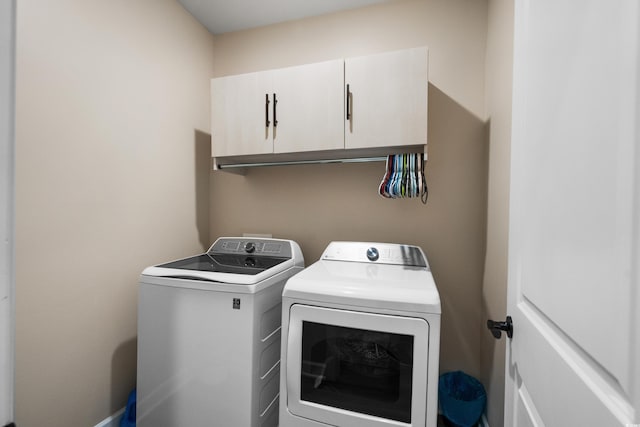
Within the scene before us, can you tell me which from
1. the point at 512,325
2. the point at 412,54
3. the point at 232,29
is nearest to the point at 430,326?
the point at 512,325

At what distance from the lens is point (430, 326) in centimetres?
109

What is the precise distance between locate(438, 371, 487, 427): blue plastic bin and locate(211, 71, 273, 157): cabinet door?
1.87m

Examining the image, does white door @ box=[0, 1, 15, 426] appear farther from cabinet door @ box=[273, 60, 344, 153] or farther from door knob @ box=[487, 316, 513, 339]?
cabinet door @ box=[273, 60, 344, 153]

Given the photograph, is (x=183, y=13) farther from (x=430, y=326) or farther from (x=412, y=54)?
A: (x=430, y=326)

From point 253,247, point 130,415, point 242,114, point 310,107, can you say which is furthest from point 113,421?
point 310,107

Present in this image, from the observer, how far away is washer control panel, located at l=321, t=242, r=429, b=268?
5.49ft

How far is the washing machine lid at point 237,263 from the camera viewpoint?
1.40m

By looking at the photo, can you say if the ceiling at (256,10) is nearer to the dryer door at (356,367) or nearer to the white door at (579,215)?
the white door at (579,215)

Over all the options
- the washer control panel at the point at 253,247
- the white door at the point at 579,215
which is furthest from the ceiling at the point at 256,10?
the washer control panel at the point at 253,247

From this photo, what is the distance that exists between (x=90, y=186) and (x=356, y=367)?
1.61 meters

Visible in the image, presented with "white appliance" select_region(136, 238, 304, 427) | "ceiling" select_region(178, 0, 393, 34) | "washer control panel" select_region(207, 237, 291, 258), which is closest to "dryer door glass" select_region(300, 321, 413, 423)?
"white appliance" select_region(136, 238, 304, 427)

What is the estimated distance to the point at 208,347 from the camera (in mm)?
1364

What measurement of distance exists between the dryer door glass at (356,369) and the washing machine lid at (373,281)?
14 centimetres

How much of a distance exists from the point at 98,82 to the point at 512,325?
7.09ft
